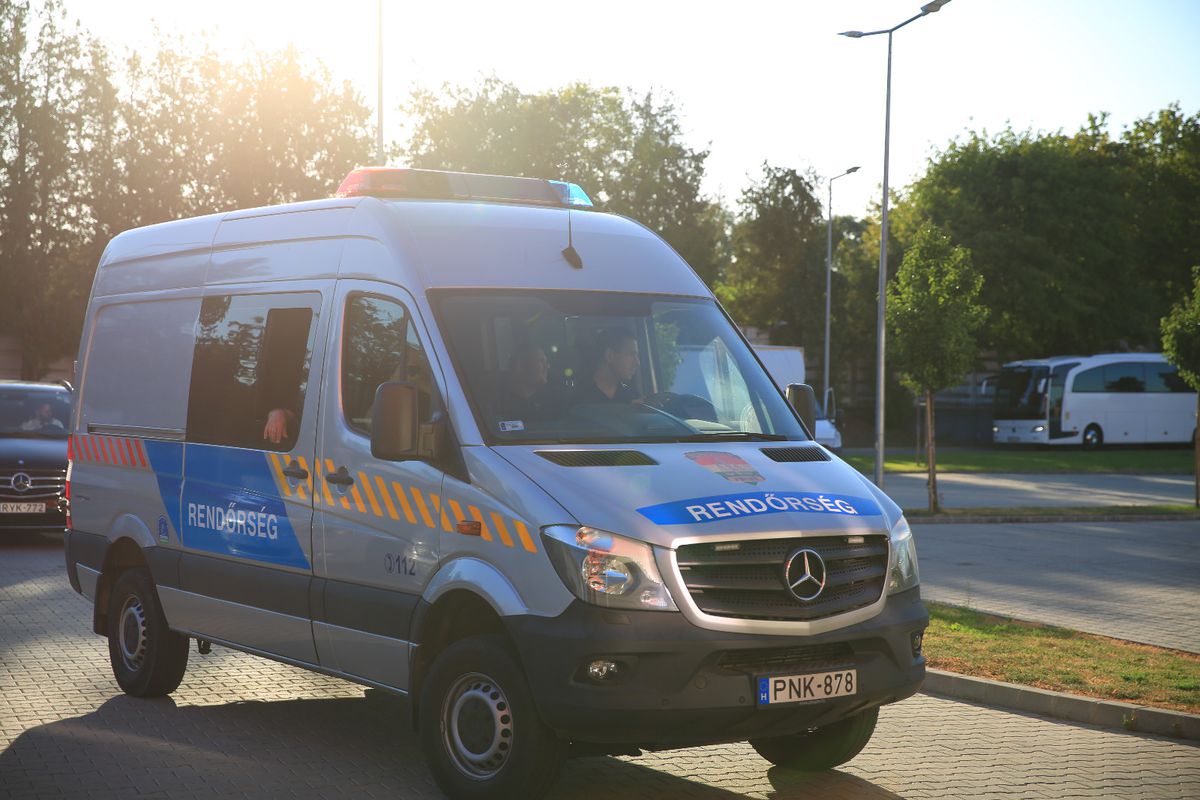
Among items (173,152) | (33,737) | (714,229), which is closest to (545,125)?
(714,229)

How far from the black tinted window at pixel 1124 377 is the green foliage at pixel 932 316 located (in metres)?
28.9

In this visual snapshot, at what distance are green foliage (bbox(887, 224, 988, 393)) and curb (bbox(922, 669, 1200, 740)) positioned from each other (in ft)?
48.8

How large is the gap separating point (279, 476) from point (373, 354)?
861mm

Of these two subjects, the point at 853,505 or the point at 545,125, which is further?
the point at 545,125

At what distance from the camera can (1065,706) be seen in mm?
8430

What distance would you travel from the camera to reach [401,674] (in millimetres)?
6305

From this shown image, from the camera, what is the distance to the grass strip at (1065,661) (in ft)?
28.3

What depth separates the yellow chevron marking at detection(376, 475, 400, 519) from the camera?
636cm

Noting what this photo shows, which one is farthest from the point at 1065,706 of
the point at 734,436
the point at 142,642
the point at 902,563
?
the point at 142,642

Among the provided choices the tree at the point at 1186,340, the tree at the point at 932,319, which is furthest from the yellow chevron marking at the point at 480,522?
the tree at the point at 1186,340

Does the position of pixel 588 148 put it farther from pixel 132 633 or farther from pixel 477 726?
pixel 477 726

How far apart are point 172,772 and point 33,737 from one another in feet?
3.44

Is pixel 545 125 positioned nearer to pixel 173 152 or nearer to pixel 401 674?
pixel 173 152

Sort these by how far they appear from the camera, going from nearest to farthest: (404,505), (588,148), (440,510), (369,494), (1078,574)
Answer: (440,510)
(404,505)
(369,494)
(1078,574)
(588,148)
